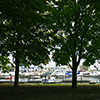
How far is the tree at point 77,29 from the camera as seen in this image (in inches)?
582

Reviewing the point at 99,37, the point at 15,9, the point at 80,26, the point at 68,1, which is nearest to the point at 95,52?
the point at 99,37

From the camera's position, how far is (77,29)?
1644 centimetres

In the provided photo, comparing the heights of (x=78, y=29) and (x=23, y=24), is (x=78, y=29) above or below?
above

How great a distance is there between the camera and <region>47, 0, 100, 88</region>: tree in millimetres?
14781
